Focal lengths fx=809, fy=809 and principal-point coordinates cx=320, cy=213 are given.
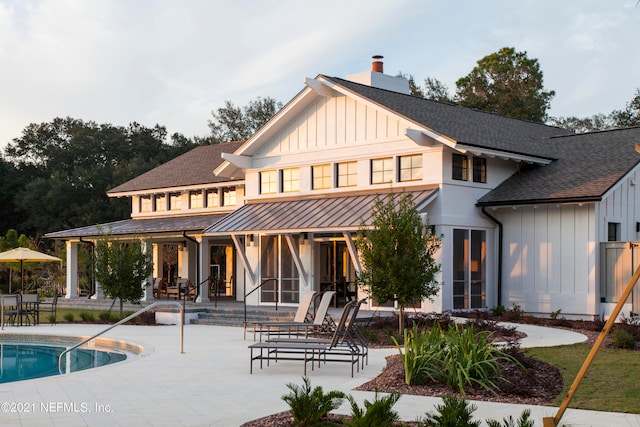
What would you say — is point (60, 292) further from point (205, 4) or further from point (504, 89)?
point (504, 89)

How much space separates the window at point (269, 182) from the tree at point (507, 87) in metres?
25.4

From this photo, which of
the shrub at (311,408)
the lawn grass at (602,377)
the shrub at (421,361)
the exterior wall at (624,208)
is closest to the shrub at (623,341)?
the lawn grass at (602,377)

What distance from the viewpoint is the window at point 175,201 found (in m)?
32.2

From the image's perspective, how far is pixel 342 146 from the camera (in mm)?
24547

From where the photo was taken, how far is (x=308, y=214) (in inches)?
943

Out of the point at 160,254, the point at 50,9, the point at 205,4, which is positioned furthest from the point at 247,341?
the point at 160,254

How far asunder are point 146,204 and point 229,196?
5366 mm

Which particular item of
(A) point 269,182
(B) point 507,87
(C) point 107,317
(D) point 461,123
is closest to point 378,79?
(D) point 461,123

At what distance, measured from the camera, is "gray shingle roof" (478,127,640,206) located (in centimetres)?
2138

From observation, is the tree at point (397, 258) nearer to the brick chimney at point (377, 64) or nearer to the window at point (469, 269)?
the window at point (469, 269)

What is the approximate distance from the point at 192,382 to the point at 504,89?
142ft

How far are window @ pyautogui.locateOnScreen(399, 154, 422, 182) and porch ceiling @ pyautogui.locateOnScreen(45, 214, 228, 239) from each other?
7872 mm

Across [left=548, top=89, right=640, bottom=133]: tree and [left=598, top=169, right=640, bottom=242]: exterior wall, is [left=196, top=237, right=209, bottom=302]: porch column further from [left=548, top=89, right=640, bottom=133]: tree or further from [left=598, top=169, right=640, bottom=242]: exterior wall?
[left=548, top=89, right=640, bottom=133]: tree

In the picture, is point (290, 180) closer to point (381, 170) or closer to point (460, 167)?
point (381, 170)
